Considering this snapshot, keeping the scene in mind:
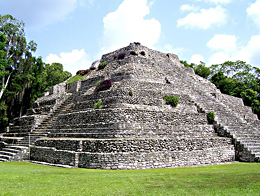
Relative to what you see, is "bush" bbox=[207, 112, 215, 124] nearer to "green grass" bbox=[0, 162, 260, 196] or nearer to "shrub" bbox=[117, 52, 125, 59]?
"green grass" bbox=[0, 162, 260, 196]

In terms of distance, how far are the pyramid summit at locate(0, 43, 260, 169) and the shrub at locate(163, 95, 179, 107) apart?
0.09 meters

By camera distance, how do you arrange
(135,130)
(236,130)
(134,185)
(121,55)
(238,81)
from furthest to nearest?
1. (238,81)
2. (121,55)
3. (236,130)
4. (135,130)
5. (134,185)

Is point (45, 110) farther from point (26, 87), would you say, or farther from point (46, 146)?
point (26, 87)

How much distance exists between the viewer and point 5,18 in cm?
3512

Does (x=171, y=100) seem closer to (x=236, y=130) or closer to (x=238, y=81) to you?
(x=236, y=130)

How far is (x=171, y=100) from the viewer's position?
21.9 m

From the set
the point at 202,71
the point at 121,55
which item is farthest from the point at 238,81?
the point at 121,55

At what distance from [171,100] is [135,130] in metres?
6.30

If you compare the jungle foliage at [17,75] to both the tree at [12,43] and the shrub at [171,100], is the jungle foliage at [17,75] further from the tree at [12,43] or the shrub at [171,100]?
the shrub at [171,100]

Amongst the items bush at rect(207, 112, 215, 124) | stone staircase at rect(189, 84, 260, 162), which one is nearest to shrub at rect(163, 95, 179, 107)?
stone staircase at rect(189, 84, 260, 162)

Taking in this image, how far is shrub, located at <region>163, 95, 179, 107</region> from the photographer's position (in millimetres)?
21906

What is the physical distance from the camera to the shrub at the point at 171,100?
71.9 ft

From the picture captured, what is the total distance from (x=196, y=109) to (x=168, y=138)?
738cm

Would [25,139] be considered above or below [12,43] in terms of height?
below
